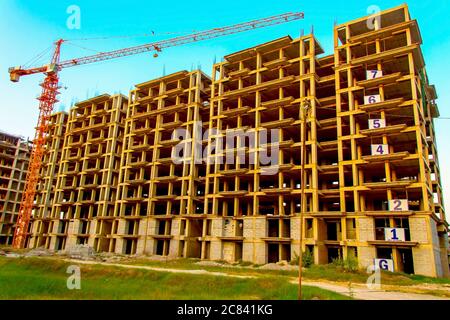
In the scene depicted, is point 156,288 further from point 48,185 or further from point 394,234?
point 48,185

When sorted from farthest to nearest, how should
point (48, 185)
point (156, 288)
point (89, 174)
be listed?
point (48, 185) → point (89, 174) → point (156, 288)

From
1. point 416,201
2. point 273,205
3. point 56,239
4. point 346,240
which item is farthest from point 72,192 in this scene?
point 416,201

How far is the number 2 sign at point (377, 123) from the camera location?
157 ft

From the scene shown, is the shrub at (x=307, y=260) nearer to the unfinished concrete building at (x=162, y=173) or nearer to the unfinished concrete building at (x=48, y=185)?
the unfinished concrete building at (x=162, y=173)

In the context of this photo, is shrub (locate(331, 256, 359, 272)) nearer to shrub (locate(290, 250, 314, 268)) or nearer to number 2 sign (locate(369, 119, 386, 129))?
shrub (locate(290, 250, 314, 268))

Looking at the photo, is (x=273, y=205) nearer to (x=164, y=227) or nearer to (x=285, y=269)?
(x=285, y=269)

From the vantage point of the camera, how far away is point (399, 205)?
43.2 m

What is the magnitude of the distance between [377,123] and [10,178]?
108364 millimetres

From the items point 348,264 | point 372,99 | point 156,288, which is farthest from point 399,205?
point 156,288

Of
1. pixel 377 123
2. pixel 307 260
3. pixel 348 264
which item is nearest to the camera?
pixel 348 264

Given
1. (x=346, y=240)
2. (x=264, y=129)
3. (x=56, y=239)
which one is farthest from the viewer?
(x=56, y=239)

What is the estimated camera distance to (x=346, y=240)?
45.9m

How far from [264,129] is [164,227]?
28.2m

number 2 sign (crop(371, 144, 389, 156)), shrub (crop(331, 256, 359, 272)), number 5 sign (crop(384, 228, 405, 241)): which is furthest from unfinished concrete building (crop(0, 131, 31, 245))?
number 5 sign (crop(384, 228, 405, 241))
